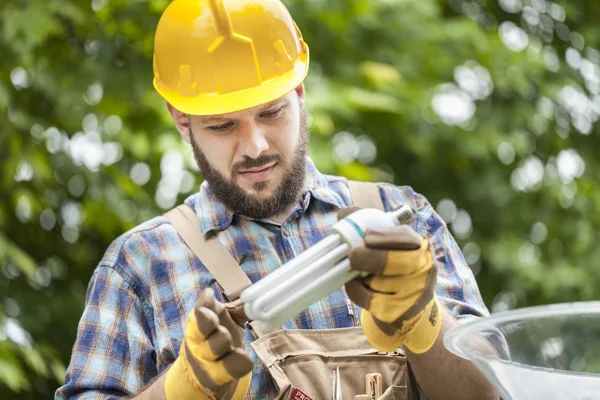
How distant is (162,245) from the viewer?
2.50 m

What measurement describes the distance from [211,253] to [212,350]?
0.51 meters

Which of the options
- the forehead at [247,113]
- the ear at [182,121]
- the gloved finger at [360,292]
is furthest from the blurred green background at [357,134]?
the gloved finger at [360,292]

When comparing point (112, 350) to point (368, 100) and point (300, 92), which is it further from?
point (368, 100)

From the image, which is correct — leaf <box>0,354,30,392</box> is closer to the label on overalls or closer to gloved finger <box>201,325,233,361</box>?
the label on overalls

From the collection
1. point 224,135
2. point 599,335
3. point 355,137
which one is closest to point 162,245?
point 224,135

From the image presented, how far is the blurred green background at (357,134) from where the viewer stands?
4.20 metres

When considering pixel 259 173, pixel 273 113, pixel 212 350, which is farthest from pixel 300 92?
pixel 212 350

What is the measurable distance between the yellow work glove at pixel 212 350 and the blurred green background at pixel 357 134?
1814 millimetres

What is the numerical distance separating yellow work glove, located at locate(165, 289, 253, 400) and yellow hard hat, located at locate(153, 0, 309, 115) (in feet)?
2.01

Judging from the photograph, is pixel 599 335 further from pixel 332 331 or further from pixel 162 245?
pixel 162 245

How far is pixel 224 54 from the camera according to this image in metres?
2.45

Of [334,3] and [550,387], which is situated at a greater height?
[550,387]

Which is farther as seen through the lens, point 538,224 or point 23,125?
point 538,224

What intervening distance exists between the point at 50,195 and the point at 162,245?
215cm
